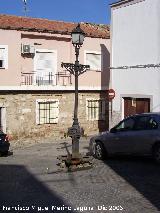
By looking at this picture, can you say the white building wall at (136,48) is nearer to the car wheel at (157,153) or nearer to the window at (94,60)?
the window at (94,60)

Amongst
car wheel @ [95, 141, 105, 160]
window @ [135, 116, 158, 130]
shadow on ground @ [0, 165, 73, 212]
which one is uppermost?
window @ [135, 116, 158, 130]

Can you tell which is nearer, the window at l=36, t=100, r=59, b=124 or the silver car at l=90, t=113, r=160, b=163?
the silver car at l=90, t=113, r=160, b=163

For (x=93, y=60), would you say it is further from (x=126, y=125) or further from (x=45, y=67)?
(x=126, y=125)

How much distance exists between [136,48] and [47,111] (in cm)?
729

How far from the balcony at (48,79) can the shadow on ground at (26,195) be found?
40.5ft

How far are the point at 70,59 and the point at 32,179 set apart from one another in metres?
15.3

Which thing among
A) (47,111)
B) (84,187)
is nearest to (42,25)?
(47,111)

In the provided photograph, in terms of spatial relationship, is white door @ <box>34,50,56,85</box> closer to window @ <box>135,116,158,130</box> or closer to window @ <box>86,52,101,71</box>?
window @ <box>86,52,101,71</box>

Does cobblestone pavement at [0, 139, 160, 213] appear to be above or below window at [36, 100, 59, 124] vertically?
below

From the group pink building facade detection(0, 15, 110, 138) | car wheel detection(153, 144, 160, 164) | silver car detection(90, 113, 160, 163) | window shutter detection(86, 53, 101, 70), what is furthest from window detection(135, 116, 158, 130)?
window shutter detection(86, 53, 101, 70)

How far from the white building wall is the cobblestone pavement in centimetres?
575

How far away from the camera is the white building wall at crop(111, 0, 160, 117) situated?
65.0 ft

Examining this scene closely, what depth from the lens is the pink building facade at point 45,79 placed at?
78.9 feet

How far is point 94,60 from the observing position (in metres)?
27.7
